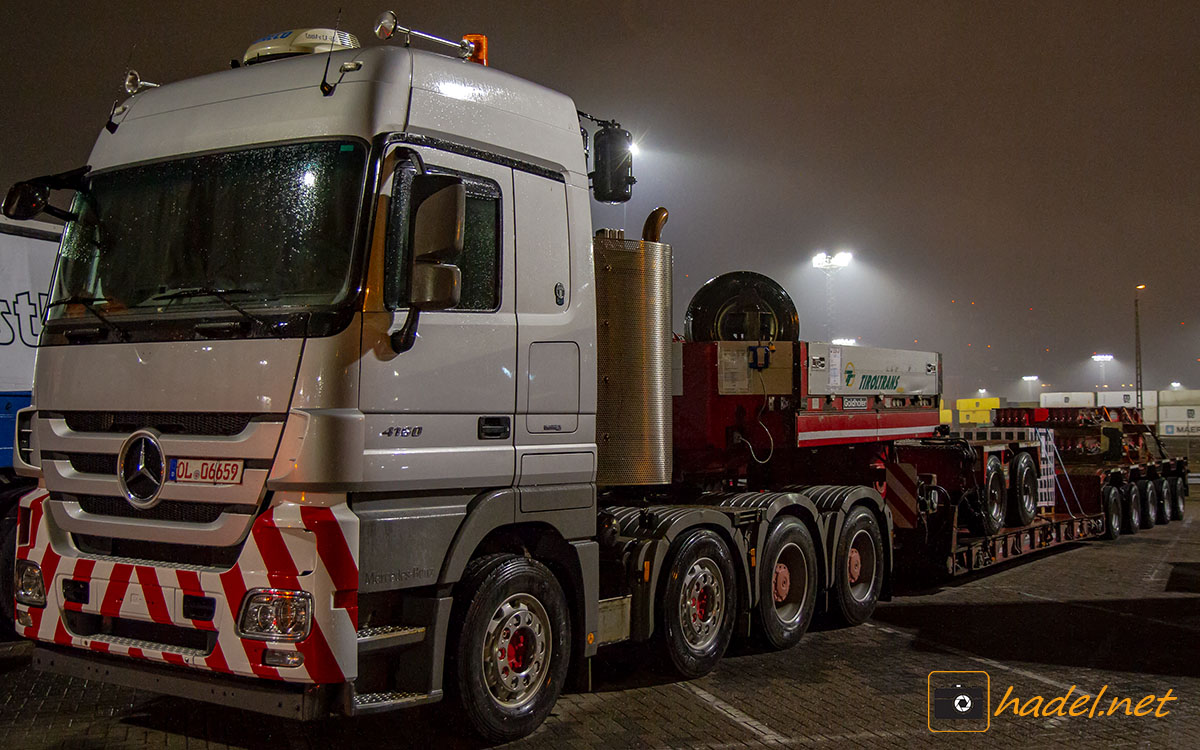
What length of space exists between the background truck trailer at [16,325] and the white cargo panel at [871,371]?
21.5 feet

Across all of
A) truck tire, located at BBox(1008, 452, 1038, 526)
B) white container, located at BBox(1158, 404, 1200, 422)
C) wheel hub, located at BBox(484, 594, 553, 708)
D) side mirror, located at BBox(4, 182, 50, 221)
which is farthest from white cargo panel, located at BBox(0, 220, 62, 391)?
white container, located at BBox(1158, 404, 1200, 422)

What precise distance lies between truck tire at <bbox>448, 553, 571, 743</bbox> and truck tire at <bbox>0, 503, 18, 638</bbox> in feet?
16.1

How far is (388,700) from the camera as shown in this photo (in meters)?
4.91

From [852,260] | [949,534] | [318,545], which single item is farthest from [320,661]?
→ [852,260]

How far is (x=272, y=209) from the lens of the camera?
5105 millimetres

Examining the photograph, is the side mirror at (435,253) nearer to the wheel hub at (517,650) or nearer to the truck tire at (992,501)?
the wheel hub at (517,650)

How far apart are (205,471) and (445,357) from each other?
49.5 inches

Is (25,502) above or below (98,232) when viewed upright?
below

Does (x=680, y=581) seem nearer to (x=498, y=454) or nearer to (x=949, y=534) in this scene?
(x=498, y=454)

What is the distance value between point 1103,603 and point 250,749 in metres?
8.67

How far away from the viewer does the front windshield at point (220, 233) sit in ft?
16.3

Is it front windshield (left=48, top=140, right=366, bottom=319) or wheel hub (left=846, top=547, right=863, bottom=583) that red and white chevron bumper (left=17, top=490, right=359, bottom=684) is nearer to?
front windshield (left=48, top=140, right=366, bottom=319)

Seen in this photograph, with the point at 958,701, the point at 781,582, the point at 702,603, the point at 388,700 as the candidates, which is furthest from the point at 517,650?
the point at 781,582

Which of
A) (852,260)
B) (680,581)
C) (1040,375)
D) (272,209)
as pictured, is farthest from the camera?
(1040,375)
